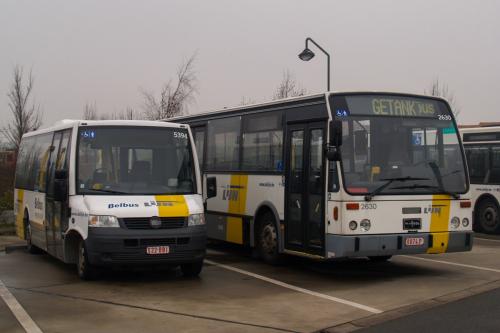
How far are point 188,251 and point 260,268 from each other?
92.4 inches

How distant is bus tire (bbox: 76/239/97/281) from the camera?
1023 centimetres

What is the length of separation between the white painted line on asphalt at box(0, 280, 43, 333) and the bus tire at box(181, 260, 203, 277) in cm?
273

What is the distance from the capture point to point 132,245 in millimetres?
9828

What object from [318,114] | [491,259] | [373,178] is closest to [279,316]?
[373,178]

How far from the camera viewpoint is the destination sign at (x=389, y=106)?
10.5 meters

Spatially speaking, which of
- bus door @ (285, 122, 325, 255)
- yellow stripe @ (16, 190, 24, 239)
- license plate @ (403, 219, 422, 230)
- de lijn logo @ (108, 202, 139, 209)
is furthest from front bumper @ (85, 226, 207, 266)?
yellow stripe @ (16, 190, 24, 239)

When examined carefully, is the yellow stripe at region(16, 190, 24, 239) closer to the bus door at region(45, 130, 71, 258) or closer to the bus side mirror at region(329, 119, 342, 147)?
the bus door at region(45, 130, 71, 258)

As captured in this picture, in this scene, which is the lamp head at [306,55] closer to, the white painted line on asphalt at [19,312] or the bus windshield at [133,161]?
the bus windshield at [133,161]

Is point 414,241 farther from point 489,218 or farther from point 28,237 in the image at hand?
point 489,218

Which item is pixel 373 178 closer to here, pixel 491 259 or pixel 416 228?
pixel 416 228

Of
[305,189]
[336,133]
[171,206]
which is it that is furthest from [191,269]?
[336,133]

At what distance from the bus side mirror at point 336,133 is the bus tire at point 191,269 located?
287 centimetres

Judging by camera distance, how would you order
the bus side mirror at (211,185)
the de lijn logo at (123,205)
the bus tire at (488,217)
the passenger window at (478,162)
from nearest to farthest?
the de lijn logo at (123,205), the bus side mirror at (211,185), the bus tire at (488,217), the passenger window at (478,162)

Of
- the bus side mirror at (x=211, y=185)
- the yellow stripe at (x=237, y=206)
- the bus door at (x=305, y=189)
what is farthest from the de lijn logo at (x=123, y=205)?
the yellow stripe at (x=237, y=206)
